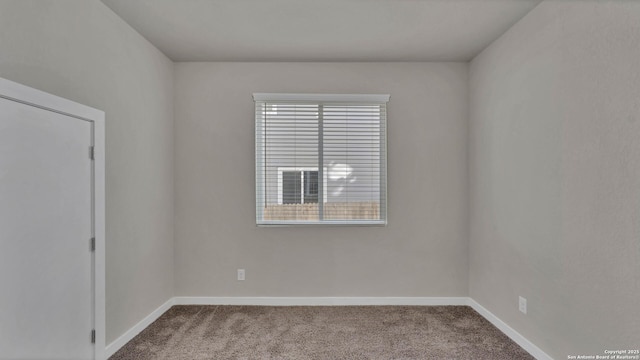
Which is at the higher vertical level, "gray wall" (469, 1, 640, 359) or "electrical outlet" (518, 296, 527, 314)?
"gray wall" (469, 1, 640, 359)

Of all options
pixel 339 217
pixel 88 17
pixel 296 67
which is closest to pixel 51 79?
pixel 88 17

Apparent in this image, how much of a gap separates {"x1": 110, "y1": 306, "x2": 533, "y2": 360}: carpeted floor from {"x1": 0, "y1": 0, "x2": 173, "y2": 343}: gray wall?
1.23 ft

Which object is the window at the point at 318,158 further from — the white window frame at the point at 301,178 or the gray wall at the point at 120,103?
the gray wall at the point at 120,103

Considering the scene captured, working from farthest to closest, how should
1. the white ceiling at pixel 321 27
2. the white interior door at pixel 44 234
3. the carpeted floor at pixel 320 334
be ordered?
the carpeted floor at pixel 320 334 → the white ceiling at pixel 321 27 → the white interior door at pixel 44 234

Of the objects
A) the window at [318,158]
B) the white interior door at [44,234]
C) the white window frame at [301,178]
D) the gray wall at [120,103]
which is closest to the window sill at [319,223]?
the window at [318,158]

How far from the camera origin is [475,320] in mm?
2965

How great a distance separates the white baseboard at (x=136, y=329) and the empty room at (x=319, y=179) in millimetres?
28

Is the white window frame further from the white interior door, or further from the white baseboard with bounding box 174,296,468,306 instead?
the white interior door

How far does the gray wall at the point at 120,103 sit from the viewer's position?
5.72ft

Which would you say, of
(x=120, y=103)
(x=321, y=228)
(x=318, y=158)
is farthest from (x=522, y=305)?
(x=120, y=103)

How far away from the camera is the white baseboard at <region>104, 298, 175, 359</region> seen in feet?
7.73

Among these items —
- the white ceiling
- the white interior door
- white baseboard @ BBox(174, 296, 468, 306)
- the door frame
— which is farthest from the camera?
white baseboard @ BBox(174, 296, 468, 306)

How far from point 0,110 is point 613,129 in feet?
10.8

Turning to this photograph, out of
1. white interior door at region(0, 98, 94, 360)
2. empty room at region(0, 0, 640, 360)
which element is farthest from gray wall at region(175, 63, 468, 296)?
white interior door at region(0, 98, 94, 360)
